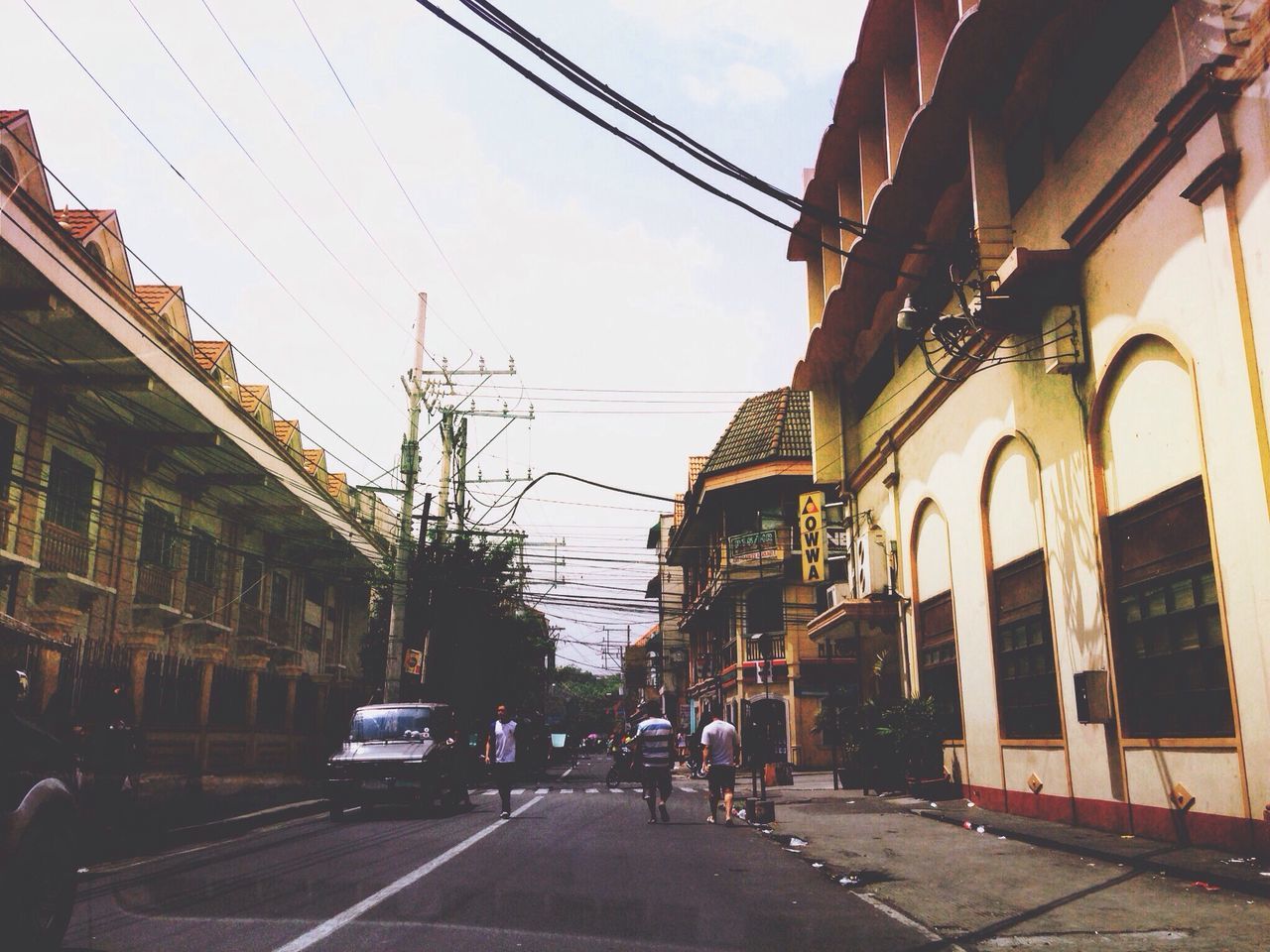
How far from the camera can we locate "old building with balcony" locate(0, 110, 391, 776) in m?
15.6

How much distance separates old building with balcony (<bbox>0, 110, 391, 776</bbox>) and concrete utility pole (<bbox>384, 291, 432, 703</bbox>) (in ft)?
8.19

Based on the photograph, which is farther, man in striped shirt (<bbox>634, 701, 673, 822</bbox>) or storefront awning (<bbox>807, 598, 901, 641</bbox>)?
storefront awning (<bbox>807, 598, 901, 641</bbox>)

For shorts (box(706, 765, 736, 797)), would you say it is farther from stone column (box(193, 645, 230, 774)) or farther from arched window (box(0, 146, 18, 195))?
stone column (box(193, 645, 230, 774))

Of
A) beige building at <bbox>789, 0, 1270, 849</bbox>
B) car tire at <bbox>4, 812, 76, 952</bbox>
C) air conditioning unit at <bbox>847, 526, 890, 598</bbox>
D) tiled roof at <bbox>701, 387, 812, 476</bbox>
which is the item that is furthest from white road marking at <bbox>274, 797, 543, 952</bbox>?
tiled roof at <bbox>701, 387, 812, 476</bbox>

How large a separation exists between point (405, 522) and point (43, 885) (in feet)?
62.4

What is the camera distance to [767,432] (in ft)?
127

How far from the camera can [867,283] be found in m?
19.5

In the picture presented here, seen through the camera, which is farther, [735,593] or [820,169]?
[735,593]

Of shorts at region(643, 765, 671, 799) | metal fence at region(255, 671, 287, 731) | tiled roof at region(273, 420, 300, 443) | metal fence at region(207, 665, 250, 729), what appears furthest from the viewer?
tiled roof at region(273, 420, 300, 443)

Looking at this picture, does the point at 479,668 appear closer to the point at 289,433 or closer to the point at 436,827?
the point at 289,433

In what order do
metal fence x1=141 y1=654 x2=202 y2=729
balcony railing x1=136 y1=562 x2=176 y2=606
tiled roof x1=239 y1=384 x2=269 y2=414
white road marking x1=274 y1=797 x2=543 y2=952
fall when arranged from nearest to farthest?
white road marking x1=274 y1=797 x2=543 y2=952
balcony railing x1=136 y1=562 x2=176 y2=606
metal fence x1=141 y1=654 x2=202 y2=729
tiled roof x1=239 y1=384 x2=269 y2=414

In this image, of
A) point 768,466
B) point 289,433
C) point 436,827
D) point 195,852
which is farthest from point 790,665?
point 195,852

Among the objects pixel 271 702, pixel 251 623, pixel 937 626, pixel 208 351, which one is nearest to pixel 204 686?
pixel 251 623

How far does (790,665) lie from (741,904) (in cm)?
3005
